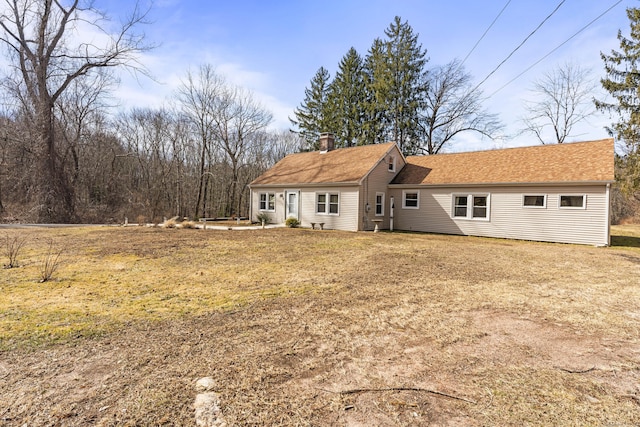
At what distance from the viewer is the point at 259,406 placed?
229 cm

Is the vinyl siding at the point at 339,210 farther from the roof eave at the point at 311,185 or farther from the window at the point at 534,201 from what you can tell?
the window at the point at 534,201

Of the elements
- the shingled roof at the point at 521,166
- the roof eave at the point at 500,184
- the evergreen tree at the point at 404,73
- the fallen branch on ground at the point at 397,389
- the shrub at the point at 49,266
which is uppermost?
the evergreen tree at the point at 404,73

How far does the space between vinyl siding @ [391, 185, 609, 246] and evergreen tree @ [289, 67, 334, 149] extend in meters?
17.0

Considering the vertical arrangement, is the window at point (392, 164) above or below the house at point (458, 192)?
above

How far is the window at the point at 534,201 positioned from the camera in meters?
13.4

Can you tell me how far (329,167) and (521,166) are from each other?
987 cm

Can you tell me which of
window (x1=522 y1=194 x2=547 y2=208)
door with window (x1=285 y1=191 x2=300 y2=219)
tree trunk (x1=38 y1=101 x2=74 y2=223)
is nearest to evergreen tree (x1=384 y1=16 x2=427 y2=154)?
door with window (x1=285 y1=191 x2=300 y2=219)

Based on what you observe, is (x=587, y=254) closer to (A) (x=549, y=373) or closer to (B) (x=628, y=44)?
(A) (x=549, y=373)

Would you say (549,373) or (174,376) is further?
(549,373)

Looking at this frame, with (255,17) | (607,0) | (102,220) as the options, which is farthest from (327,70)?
(607,0)

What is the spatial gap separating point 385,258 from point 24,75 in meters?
23.6

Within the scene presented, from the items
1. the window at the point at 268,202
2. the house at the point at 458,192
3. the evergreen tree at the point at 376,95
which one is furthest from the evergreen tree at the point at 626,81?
the window at the point at 268,202

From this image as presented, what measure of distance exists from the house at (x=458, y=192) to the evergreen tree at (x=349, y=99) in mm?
10648

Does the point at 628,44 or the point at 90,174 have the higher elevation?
the point at 628,44
